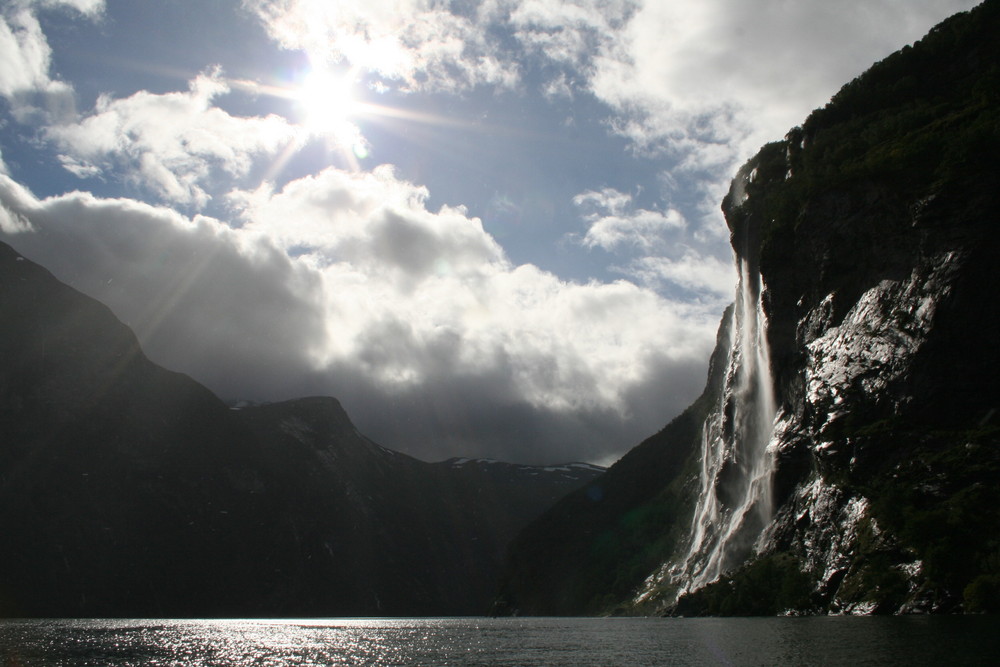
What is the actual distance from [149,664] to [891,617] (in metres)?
56.6

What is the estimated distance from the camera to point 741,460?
12556 cm

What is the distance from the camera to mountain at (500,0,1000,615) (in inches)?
2694

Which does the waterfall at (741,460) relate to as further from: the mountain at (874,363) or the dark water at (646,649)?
the dark water at (646,649)

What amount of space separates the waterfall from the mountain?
19.6 inches

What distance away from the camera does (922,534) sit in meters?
64.1

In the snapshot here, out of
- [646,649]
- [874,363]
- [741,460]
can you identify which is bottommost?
[646,649]

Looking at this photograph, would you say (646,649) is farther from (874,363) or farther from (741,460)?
(741,460)

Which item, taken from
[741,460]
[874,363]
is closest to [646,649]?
[874,363]

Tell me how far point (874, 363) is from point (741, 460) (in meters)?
45.5

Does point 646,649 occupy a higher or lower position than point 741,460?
lower

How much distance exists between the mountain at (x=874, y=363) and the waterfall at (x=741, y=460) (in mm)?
499

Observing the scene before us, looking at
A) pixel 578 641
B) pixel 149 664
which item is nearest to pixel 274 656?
pixel 149 664

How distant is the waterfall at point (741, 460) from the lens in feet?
362

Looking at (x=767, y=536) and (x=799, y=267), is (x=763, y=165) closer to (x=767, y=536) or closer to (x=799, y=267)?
(x=799, y=267)
